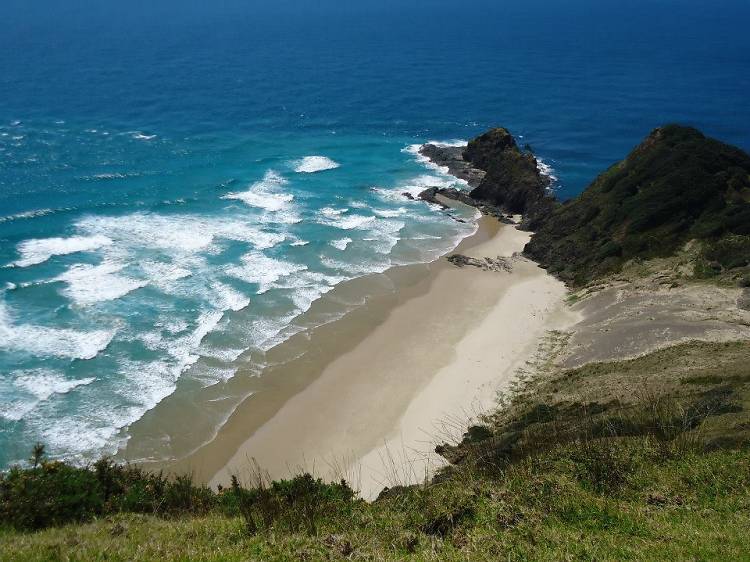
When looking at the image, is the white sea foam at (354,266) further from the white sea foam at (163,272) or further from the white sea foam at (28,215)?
the white sea foam at (28,215)

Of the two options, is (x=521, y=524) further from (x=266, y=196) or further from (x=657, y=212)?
(x=266, y=196)

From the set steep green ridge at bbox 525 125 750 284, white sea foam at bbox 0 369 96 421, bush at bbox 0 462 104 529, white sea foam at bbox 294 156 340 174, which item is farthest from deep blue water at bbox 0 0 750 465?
bush at bbox 0 462 104 529

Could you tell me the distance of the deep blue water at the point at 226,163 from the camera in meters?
32.8

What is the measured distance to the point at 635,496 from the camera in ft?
42.4

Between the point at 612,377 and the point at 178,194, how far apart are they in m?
42.2

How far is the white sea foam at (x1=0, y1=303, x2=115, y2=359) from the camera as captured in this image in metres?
32.1

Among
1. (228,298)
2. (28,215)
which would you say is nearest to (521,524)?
(228,298)

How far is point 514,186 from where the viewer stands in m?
56.9

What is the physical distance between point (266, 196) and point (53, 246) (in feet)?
62.2

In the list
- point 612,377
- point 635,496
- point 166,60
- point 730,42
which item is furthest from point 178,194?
point 730,42

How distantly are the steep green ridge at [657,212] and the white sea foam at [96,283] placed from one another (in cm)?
2905

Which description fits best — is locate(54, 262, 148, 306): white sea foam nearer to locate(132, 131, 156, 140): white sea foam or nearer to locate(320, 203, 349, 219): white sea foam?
locate(320, 203, 349, 219): white sea foam

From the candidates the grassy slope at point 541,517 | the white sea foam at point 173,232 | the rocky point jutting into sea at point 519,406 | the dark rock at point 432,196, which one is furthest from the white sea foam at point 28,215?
the grassy slope at point 541,517

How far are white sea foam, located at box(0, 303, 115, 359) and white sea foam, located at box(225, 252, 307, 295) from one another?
31.8 feet
